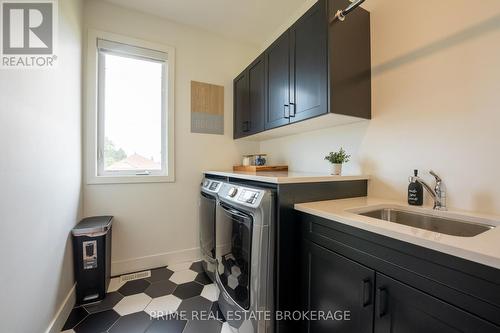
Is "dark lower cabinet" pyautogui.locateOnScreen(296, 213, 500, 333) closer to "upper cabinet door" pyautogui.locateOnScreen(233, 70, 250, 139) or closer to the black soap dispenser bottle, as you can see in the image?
the black soap dispenser bottle

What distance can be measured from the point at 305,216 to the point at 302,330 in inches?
25.5

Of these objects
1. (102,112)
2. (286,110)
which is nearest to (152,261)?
(102,112)

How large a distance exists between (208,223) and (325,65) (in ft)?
5.18

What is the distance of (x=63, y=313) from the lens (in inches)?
55.5

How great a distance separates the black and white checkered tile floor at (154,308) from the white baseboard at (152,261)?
0.40 feet

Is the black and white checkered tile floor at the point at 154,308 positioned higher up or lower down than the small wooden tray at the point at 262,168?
lower down

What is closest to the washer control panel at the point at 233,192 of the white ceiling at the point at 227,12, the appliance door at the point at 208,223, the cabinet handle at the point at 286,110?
the appliance door at the point at 208,223

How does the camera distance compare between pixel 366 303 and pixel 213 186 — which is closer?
pixel 366 303

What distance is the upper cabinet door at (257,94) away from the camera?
6.66ft

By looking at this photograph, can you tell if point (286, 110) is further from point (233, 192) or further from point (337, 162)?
point (233, 192)

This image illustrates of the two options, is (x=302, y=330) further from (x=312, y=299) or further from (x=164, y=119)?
(x=164, y=119)

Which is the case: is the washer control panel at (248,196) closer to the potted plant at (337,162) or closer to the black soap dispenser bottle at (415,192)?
the potted plant at (337,162)
